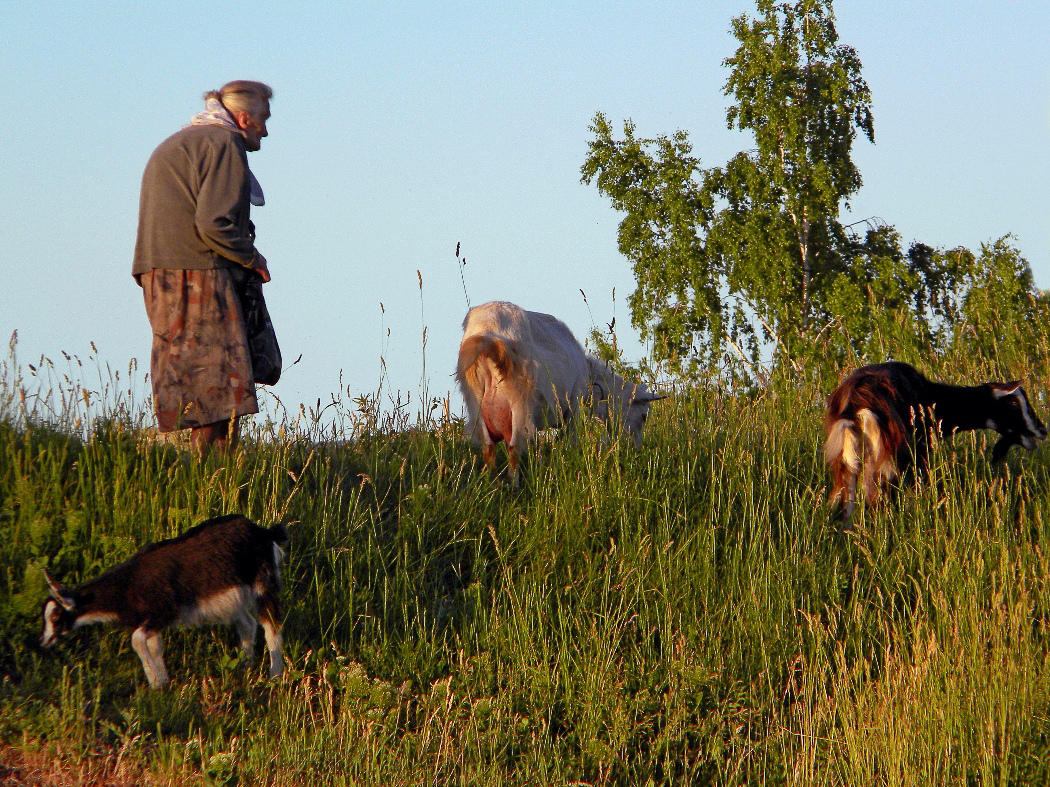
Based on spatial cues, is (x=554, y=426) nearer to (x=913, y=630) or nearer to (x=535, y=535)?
(x=535, y=535)

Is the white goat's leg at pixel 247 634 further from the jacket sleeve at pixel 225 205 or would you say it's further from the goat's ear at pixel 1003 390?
the goat's ear at pixel 1003 390

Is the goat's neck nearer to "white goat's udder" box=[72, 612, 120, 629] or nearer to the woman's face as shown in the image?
the woman's face

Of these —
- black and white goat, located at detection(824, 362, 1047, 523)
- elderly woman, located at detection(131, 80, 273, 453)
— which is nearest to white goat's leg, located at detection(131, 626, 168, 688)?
elderly woman, located at detection(131, 80, 273, 453)

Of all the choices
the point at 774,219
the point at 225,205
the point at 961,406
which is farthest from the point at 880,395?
the point at 774,219

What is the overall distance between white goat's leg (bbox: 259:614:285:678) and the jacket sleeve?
2.49 meters

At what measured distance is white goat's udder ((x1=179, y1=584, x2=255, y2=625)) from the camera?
5336mm

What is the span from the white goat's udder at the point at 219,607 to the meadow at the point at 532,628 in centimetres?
29

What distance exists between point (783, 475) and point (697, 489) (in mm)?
781

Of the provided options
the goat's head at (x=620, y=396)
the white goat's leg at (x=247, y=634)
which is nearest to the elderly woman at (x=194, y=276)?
the white goat's leg at (x=247, y=634)

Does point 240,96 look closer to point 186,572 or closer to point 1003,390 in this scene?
point 186,572

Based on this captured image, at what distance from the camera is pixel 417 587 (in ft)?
21.1

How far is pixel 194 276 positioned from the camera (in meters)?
6.81

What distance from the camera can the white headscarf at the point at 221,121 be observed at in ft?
22.6

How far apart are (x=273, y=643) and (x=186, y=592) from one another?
53 centimetres
